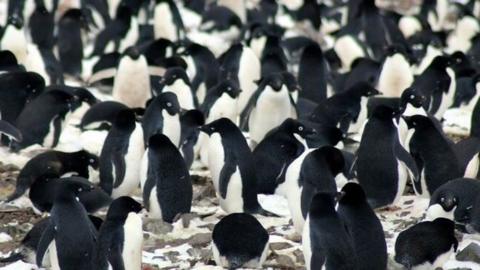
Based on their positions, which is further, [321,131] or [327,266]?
[321,131]

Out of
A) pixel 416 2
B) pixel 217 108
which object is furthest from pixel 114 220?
pixel 416 2

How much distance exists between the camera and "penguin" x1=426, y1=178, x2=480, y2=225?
8.15 m

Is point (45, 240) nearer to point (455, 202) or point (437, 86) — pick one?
point (455, 202)

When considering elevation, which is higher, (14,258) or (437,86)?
(437,86)

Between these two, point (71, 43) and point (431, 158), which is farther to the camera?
point (71, 43)

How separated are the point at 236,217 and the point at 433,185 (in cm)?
210

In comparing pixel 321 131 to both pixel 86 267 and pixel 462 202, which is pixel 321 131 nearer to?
pixel 462 202

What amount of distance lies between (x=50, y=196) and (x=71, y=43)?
6.25 meters

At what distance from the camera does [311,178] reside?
8055 millimetres

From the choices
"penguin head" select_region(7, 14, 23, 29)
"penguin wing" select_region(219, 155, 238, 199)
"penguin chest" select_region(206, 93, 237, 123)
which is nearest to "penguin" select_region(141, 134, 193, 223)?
"penguin wing" select_region(219, 155, 238, 199)

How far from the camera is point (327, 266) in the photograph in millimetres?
6914

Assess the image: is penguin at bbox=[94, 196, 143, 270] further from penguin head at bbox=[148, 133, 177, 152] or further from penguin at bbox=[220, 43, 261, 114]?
penguin at bbox=[220, 43, 261, 114]

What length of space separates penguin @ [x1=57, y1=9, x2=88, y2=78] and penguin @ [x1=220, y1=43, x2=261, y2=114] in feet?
8.07

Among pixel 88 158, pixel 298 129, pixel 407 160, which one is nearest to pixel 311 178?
pixel 407 160
